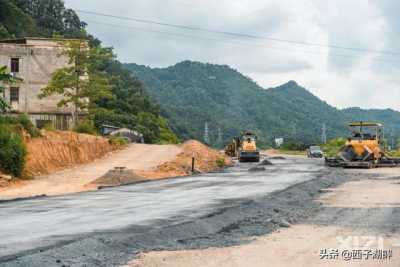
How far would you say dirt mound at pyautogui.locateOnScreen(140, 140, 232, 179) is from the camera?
133 ft

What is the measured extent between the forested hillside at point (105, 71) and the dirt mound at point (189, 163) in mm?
19070

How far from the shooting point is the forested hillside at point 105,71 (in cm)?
8462

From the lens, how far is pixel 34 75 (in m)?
65.8

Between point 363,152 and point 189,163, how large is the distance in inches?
475

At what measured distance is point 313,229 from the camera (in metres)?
16.2

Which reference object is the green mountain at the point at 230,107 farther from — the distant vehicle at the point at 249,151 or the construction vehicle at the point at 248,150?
the distant vehicle at the point at 249,151

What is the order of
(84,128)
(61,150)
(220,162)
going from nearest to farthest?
(61,150) < (220,162) < (84,128)

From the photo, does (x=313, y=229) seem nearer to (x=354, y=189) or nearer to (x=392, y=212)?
(x=392, y=212)

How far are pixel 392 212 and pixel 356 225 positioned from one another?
3461 mm

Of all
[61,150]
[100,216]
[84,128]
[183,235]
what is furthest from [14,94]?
[183,235]

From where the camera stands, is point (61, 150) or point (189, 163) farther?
point (189, 163)

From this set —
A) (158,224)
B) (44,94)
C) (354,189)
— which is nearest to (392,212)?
(158,224)

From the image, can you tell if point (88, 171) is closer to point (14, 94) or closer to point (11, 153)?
point (11, 153)

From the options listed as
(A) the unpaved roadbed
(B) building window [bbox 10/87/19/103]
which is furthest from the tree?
(A) the unpaved roadbed
